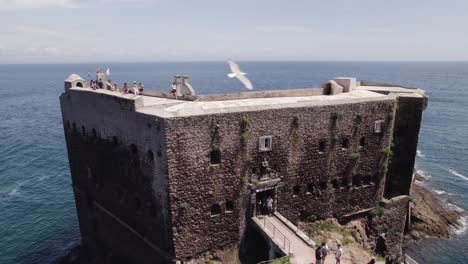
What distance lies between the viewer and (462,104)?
4441 inches

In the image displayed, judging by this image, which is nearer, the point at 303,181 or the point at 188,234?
the point at 188,234

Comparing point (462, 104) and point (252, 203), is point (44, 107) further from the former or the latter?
point (462, 104)

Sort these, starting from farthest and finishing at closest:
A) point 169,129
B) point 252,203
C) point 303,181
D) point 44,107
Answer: point 44,107 → point 303,181 → point 252,203 → point 169,129

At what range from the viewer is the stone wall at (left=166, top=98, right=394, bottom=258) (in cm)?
2266

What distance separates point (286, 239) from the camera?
914 inches

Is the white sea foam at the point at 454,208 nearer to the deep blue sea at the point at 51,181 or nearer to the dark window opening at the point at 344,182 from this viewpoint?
the deep blue sea at the point at 51,181

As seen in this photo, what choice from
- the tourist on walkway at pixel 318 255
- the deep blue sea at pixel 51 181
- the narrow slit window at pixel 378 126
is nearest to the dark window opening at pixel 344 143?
the narrow slit window at pixel 378 126

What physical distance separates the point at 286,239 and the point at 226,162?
20.1ft

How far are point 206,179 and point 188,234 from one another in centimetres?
377

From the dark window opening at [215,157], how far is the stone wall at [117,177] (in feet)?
A: 10.3

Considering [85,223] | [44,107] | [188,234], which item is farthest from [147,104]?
[44,107]

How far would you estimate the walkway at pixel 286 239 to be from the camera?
21625 mm

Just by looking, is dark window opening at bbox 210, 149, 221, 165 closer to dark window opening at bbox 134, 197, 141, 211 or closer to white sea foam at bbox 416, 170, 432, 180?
dark window opening at bbox 134, 197, 141, 211

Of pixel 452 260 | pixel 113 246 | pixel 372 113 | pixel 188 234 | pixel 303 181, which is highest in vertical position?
pixel 372 113
